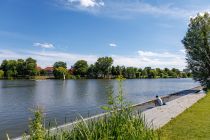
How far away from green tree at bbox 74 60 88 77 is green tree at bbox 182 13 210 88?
118m

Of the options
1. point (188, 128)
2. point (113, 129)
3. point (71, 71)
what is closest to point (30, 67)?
point (71, 71)

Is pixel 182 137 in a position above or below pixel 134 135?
below

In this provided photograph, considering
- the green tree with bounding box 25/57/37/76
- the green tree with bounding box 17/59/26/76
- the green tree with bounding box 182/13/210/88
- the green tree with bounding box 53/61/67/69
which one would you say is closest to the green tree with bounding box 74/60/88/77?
the green tree with bounding box 53/61/67/69

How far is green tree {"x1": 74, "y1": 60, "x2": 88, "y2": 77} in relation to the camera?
158875mm

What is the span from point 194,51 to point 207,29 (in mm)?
3533

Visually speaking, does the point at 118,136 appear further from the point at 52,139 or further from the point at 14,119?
the point at 14,119

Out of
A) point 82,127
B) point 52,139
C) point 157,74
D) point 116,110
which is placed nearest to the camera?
point 52,139

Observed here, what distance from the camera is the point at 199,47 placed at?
4147cm

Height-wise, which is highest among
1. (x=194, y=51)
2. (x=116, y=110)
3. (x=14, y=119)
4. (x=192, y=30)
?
(x=192, y=30)

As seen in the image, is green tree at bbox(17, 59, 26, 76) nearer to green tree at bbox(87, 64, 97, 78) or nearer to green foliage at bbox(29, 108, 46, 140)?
green tree at bbox(87, 64, 97, 78)

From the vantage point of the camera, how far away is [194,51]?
137ft

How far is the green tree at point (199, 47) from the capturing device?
41.4 metres

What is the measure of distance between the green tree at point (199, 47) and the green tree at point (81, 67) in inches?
4657

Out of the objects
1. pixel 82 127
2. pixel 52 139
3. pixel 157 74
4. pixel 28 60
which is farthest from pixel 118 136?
pixel 157 74
